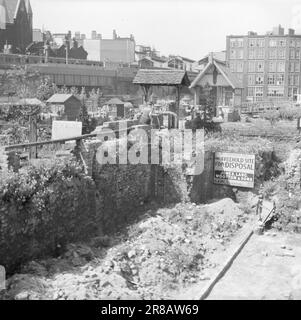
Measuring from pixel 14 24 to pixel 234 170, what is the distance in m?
46.0

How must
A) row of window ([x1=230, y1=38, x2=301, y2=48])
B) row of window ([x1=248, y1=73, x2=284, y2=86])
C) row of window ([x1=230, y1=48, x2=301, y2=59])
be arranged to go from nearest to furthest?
row of window ([x1=230, y1=38, x2=301, y2=48]) → row of window ([x1=230, y1=48, x2=301, y2=59]) → row of window ([x1=248, y1=73, x2=284, y2=86])

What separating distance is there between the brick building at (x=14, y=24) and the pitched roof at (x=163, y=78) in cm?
3617

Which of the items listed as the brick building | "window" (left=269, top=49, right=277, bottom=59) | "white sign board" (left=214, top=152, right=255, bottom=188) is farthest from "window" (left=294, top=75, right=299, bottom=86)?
"white sign board" (left=214, top=152, right=255, bottom=188)

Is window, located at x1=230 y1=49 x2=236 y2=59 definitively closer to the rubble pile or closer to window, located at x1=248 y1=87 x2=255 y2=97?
window, located at x1=248 y1=87 x2=255 y2=97

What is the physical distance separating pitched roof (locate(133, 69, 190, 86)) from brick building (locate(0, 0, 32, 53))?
119 feet

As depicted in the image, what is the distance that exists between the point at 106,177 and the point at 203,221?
11.6ft

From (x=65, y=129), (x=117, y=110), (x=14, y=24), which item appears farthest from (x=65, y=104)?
(x=14, y=24)

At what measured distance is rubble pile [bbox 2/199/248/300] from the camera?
418 inches

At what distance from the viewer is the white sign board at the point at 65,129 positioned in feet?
57.8

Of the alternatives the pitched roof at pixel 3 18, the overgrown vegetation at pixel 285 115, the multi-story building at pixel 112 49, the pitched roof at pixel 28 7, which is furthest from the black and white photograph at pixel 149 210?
the multi-story building at pixel 112 49

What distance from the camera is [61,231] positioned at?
41.2 ft

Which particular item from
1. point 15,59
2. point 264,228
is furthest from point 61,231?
point 15,59

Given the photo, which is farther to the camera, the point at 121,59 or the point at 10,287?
the point at 121,59
